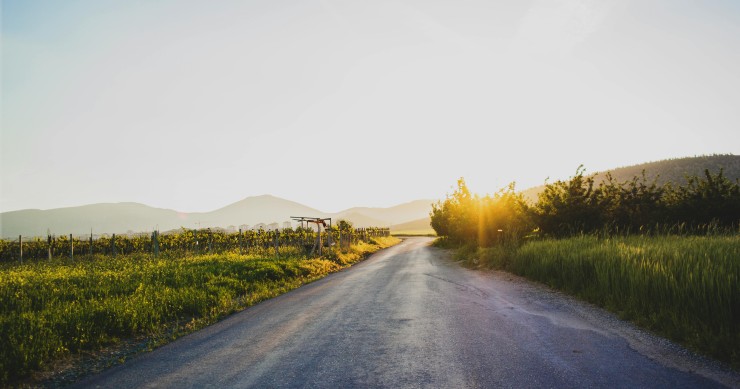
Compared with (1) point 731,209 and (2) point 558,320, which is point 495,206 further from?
(2) point 558,320

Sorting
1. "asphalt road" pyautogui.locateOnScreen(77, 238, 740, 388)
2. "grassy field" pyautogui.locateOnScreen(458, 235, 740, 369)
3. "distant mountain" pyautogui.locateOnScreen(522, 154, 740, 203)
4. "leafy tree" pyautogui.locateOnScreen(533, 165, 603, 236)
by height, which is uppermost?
"distant mountain" pyautogui.locateOnScreen(522, 154, 740, 203)

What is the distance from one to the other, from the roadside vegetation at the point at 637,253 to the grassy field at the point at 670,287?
18 mm

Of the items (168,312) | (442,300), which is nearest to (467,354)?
(442,300)

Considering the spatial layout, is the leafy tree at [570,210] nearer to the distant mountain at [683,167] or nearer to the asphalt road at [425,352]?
the asphalt road at [425,352]

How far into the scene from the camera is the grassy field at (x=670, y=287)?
5.20 metres

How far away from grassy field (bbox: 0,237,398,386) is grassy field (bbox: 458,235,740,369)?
28.3ft

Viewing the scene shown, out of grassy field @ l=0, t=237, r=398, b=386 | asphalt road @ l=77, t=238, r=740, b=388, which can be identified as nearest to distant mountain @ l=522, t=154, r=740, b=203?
grassy field @ l=0, t=237, r=398, b=386

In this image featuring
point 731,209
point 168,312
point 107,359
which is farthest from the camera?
point 731,209

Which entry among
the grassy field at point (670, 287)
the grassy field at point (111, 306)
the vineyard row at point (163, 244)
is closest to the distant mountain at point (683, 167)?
the vineyard row at point (163, 244)

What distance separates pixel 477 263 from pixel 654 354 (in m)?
13.4

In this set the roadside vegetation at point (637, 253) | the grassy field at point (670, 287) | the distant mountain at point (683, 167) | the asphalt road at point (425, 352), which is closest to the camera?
the asphalt road at point (425, 352)

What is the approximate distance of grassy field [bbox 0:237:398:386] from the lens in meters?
6.00

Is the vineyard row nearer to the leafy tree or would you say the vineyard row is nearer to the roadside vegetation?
the roadside vegetation

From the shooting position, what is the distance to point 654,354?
194 inches
